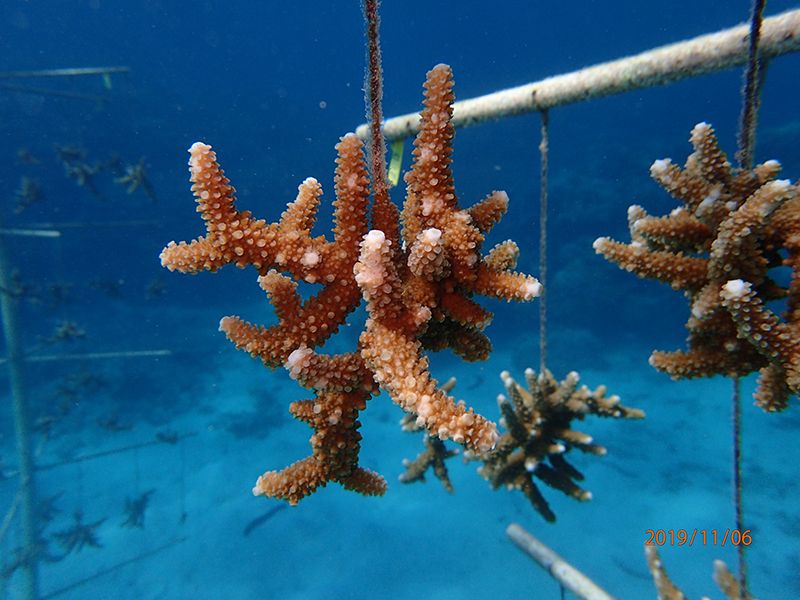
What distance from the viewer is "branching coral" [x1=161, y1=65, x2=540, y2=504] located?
1615 millimetres

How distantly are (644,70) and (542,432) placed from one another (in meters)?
2.79

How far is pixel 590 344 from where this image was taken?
18.5 metres

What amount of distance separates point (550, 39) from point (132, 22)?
51095 millimetres

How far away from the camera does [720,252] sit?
2021mm

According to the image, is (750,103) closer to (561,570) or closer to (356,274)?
(356,274)

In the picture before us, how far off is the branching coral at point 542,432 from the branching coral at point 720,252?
5.00ft

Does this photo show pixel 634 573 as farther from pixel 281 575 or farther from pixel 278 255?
pixel 278 255

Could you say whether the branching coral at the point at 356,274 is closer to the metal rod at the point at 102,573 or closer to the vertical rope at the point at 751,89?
the vertical rope at the point at 751,89

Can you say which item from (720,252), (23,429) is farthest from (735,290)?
(23,429)

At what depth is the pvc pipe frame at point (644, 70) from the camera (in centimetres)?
172

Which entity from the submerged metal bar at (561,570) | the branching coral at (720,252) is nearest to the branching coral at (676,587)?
the submerged metal bar at (561,570)

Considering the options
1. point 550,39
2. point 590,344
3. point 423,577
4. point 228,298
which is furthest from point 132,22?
point 423,577

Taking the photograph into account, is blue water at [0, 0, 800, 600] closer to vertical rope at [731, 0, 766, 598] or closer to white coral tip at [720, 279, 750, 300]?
vertical rope at [731, 0, 766, 598]

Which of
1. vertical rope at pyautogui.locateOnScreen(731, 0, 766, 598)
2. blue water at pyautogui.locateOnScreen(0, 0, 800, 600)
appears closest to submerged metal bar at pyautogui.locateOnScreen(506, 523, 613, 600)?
vertical rope at pyautogui.locateOnScreen(731, 0, 766, 598)
